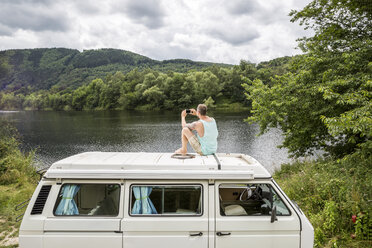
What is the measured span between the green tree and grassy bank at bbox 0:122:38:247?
35.4ft

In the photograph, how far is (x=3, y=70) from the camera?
2694cm

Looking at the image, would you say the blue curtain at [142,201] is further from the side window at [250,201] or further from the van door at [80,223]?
the side window at [250,201]

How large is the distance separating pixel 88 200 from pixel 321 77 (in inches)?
434

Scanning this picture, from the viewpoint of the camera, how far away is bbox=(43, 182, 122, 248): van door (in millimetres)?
3799

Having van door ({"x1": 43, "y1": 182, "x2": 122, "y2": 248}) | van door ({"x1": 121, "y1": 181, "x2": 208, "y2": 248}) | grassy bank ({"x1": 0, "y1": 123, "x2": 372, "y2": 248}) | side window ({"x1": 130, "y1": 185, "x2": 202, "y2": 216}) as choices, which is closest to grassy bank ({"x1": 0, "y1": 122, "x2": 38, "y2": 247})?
grassy bank ({"x1": 0, "y1": 123, "x2": 372, "y2": 248})

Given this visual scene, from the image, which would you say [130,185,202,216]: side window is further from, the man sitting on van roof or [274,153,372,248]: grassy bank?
[274,153,372,248]: grassy bank

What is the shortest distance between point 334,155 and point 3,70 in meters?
32.1

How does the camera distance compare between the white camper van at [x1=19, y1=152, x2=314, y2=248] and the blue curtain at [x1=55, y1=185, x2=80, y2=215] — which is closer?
the white camper van at [x1=19, y1=152, x2=314, y2=248]

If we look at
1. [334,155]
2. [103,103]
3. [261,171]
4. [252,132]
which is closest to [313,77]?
[334,155]

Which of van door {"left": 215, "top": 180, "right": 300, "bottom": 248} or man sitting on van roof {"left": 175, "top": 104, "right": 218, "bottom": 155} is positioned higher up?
man sitting on van roof {"left": 175, "top": 104, "right": 218, "bottom": 155}

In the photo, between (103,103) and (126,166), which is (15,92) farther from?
(126,166)

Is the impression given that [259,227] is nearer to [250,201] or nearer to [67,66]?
[250,201]

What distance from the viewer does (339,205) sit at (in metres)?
6.70

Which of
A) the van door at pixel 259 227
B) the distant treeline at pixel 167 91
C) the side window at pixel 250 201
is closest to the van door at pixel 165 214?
the van door at pixel 259 227
